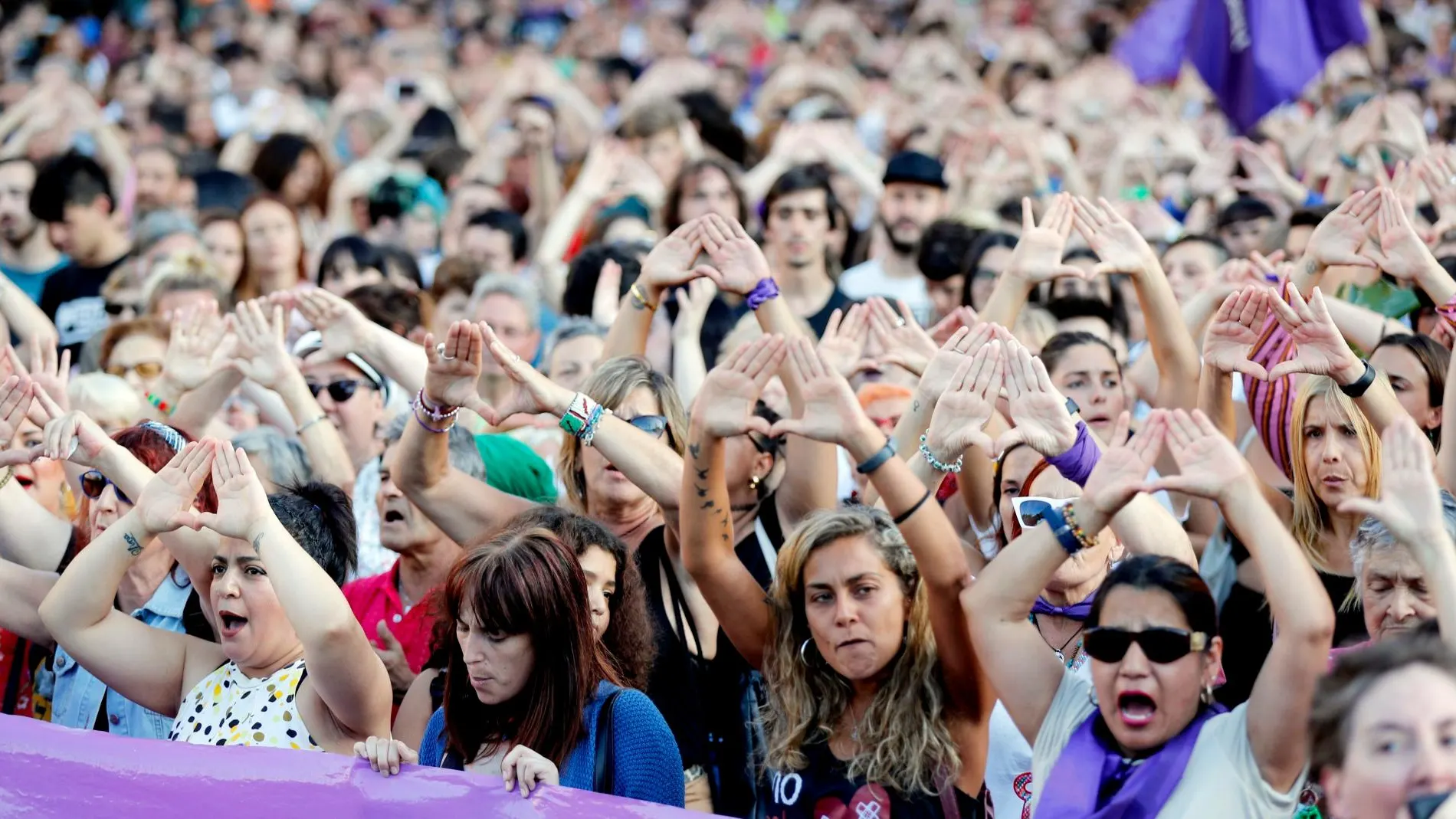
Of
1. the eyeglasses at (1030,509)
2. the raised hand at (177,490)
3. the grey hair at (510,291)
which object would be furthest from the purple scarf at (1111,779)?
the grey hair at (510,291)

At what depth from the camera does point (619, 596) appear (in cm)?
395

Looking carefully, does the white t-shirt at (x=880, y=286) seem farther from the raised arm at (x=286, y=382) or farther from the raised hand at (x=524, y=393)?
the raised hand at (x=524, y=393)

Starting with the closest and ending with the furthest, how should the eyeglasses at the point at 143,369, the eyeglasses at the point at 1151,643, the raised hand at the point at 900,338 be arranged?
the eyeglasses at the point at 1151,643
the raised hand at the point at 900,338
the eyeglasses at the point at 143,369

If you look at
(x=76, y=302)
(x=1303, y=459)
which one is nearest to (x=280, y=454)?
(x=1303, y=459)

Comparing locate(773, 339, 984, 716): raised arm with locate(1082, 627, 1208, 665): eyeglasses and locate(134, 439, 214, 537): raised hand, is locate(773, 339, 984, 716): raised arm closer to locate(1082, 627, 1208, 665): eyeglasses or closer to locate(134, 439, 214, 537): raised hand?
locate(1082, 627, 1208, 665): eyeglasses

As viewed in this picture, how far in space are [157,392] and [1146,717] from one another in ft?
12.4

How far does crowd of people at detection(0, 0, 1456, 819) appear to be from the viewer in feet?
10.4

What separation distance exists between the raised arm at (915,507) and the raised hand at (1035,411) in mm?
109

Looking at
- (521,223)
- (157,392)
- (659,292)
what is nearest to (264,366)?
(157,392)

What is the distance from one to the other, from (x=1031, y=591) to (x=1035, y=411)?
45 centimetres

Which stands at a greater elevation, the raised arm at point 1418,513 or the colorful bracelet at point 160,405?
the raised arm at point 1418,513

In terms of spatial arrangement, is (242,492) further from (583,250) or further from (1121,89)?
(1121,89)

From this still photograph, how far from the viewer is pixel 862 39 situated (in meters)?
14.5

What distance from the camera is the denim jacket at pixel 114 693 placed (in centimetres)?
432
